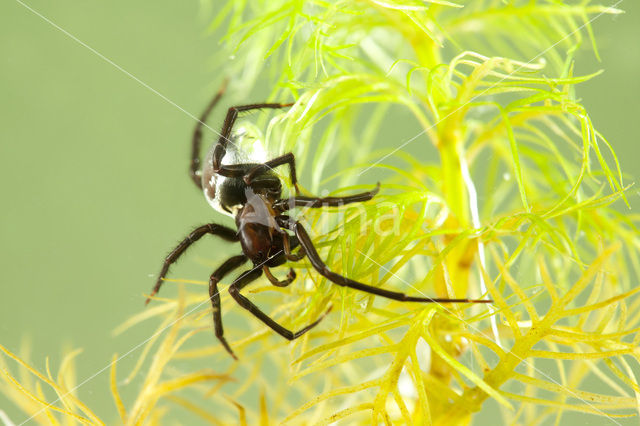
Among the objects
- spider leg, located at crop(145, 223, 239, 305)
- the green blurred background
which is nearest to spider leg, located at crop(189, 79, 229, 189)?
the green blurred background

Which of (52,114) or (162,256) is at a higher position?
(52,114)

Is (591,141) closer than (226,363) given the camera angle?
Yes

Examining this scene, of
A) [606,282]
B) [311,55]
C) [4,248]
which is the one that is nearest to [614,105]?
[606,282]

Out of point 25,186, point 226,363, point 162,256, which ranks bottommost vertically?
point 226,363

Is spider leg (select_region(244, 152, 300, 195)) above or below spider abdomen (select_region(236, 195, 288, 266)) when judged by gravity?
above

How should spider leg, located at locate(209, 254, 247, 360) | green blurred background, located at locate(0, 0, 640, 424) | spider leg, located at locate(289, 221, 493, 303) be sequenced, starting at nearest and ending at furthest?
spider leg, located at locate(289, 221, 493, 303) → spider leg, located at locate(209, 254, 247, 360) → green blurred background, located at locate(0, 0, 640, 424)

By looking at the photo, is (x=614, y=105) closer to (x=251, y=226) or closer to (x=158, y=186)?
(x=251, y=226)

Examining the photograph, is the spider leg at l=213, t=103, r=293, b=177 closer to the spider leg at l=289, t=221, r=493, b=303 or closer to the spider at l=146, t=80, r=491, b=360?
the spider at l=146, t=80, r=491, b=360

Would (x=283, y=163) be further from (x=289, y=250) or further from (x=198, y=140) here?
(x=198, y=140)
